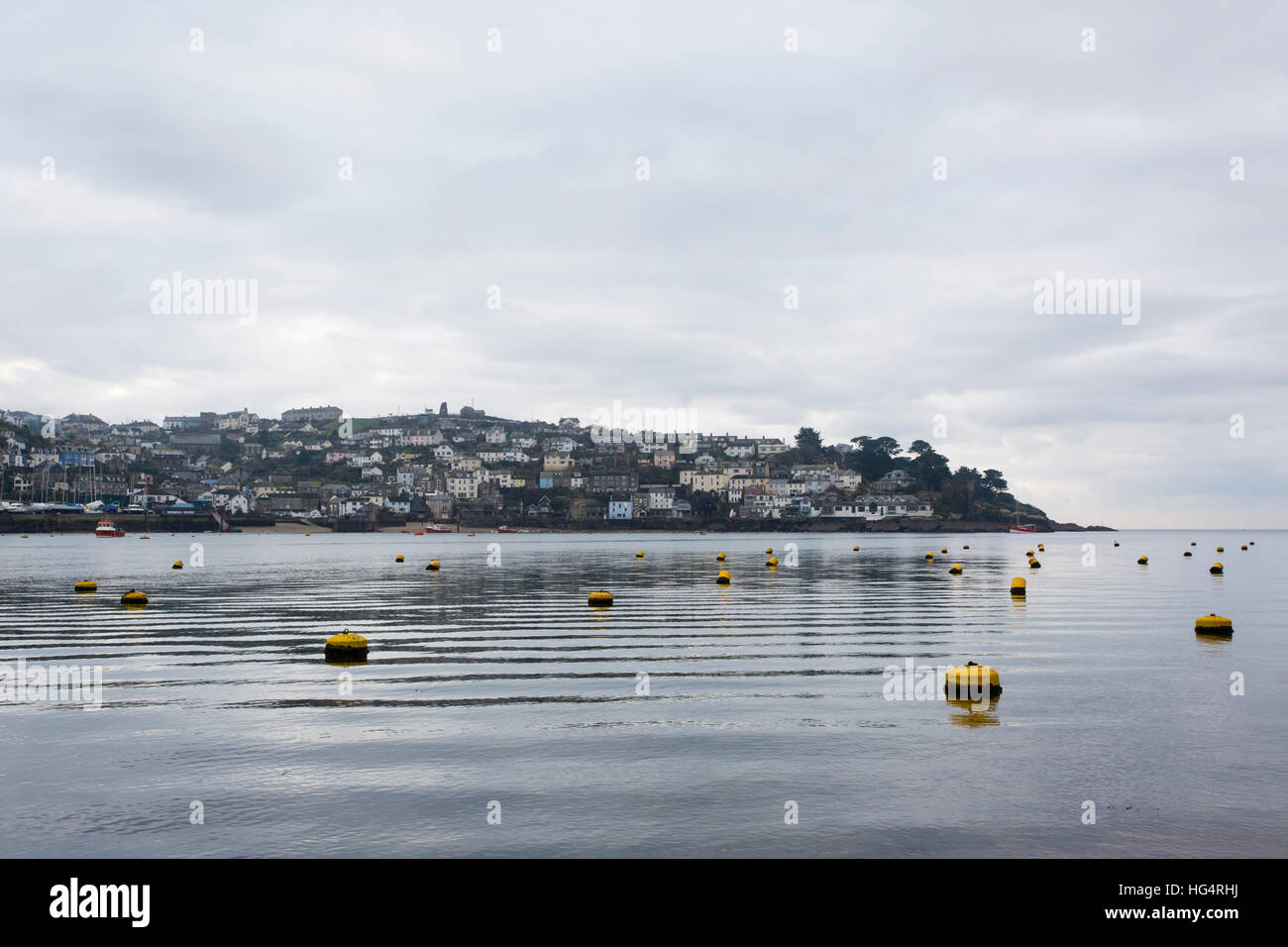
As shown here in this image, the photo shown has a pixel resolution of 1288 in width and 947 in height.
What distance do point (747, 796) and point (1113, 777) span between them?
575 cm

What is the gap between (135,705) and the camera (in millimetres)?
19344

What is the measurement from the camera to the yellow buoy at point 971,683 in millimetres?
19953

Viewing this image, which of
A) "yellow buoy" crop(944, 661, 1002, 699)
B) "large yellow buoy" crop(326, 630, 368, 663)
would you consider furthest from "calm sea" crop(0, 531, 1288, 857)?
"large yellow buoy" crop(326, 630, 368, 663)

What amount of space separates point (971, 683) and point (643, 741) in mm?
8257

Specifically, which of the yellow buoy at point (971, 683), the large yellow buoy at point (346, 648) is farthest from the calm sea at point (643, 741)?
the large yellow buoy at point (346, 648)

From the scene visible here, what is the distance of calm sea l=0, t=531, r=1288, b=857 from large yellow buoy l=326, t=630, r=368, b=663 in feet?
2.02

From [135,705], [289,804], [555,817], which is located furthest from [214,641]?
[555,817]

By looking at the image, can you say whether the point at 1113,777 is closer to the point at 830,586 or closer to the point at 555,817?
the point at 555,817

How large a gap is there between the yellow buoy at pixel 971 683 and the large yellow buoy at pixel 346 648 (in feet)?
48.3

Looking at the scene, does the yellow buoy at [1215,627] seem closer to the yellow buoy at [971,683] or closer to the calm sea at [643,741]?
the calm sea at [643,741]

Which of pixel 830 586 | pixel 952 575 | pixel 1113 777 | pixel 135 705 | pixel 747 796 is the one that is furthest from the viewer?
pixel 952 575

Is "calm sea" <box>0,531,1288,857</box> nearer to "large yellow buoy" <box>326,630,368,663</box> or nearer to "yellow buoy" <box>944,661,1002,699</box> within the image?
"yellow buoy" <box>944,661,1002,699</box>

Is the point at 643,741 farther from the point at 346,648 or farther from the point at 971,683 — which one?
the point at 346,648
